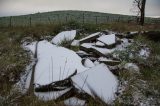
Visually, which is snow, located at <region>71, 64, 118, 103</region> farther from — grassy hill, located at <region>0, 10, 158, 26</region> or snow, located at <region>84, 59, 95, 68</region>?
grassy hill, located at <region>0, 10, 158, 26</region>

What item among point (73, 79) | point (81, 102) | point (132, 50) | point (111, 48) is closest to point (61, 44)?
point (111, 48)

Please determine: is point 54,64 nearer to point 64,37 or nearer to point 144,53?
point 144,53

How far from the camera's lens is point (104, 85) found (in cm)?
629

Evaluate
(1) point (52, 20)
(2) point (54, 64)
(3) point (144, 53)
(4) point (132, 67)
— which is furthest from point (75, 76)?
(1) point (52, 20)

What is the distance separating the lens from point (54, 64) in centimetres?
762

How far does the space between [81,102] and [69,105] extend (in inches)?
13.7

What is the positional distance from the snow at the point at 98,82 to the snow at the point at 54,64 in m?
0.37

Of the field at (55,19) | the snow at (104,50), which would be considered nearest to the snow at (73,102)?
the snow at (104,50)

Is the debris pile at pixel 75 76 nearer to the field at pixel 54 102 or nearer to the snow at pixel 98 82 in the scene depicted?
the snow at pixel 98 82

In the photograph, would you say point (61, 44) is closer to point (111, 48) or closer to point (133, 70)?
point (111, 48)

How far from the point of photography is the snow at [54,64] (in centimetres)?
658

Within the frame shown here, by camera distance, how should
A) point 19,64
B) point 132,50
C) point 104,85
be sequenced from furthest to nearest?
1. point 132,50
2. point 19,64
3. point 104,85

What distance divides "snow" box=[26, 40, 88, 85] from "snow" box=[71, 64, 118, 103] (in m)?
0.37

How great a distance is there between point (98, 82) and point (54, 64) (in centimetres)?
162
